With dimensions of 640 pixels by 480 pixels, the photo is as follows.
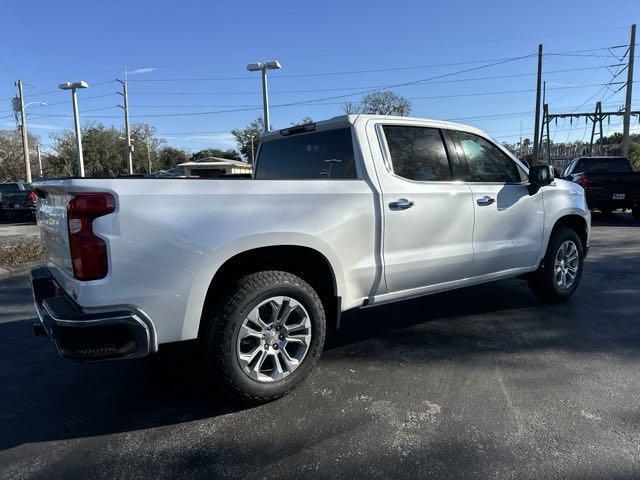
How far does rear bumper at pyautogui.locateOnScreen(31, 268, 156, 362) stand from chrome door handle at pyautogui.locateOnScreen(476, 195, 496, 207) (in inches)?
118

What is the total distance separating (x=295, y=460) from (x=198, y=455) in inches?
21.4

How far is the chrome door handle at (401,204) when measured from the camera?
3.63 meters

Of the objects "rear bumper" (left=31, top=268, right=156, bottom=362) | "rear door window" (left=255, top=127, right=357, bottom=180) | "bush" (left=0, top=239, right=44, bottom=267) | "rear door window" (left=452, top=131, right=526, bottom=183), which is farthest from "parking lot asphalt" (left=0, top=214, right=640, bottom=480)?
"bush" (left=0, top=239, right=44, bottom=267)

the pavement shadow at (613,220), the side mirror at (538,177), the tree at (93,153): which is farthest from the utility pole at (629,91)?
the tree at (93,153)

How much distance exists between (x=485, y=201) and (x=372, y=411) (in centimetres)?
225

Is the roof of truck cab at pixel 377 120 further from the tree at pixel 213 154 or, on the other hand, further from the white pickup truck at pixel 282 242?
the tree at pixel 213 154

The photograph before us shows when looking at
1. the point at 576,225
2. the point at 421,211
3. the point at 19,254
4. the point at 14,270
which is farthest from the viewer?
the point at 19,254

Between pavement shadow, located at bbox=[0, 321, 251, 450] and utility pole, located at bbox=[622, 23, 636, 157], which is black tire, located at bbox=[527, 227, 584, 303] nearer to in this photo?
pavement shadow, located at bbox=[0, 321, 251, 450]

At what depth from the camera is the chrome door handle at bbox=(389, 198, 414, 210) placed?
3.63 m

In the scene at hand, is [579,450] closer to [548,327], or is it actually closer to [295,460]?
[295,460]

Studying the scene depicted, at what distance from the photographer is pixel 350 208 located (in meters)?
3.41

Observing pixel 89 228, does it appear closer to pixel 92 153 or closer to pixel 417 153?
pixel 417 153

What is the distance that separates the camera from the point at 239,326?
2.94 meters

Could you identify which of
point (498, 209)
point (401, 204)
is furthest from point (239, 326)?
point (498, 209)
